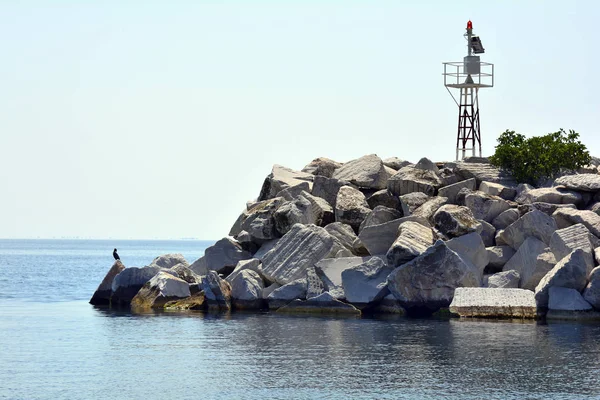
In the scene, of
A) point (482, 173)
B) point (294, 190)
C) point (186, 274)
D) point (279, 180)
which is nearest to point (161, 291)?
point (186, 274)

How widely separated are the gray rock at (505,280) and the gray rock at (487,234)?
2.52 m

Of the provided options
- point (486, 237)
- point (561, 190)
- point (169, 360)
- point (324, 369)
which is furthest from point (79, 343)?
point (561, 190)

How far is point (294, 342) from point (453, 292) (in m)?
7.03

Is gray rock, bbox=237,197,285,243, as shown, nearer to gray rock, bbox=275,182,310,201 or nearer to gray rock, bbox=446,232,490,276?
gray rock, bbox=275,182,310,201

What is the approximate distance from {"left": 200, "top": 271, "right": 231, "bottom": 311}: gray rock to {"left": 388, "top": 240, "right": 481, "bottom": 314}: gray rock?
5789 mm

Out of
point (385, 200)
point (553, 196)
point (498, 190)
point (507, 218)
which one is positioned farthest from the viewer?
point (385, 200)

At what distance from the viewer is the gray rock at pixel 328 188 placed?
1399 inches

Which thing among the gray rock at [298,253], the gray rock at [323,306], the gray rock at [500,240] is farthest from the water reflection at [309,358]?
the gray rock at [500,240]

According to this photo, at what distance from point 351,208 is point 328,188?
248 centimetres

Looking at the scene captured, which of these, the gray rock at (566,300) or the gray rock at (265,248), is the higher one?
the gray rock at (265,248)

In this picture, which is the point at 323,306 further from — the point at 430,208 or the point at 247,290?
the point at 430,208

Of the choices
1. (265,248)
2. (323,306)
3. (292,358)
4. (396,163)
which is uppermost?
(396,163)

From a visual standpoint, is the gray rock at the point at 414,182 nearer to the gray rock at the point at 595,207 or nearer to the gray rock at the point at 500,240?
the gray rock at the point at 500,240

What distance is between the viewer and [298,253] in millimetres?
30938
